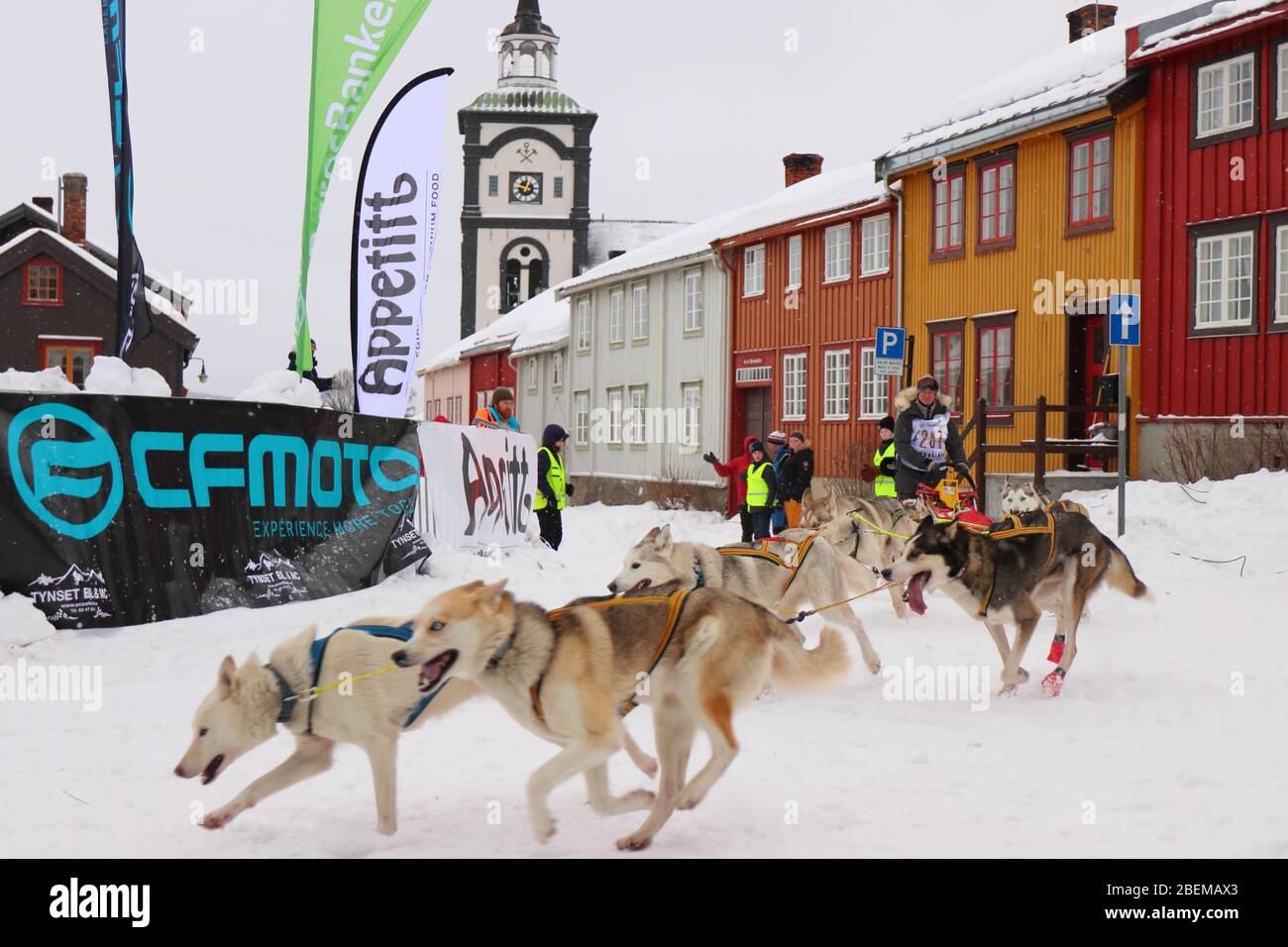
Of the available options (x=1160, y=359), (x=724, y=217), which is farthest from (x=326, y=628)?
(x=724, y=217)

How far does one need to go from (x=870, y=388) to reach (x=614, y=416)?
37.0 feet

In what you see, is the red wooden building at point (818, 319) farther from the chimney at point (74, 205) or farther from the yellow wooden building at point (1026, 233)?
the chimney at point (74, 205)

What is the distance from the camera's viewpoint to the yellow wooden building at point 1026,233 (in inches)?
707

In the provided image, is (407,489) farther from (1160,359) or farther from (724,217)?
(724,217)

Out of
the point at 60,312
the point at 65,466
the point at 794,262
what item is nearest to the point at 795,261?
the point at 794,262

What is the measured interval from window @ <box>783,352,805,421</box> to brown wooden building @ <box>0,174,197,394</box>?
1965 cm

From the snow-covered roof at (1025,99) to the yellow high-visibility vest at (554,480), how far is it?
1010 centimetres

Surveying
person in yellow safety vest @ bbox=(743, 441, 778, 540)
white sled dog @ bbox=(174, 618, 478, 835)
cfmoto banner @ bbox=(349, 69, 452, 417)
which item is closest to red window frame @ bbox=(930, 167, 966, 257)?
person in yellow safety vest @ bbox=(743, 441, 778, 540)

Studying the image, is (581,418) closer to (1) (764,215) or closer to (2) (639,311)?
(2) (639,311)

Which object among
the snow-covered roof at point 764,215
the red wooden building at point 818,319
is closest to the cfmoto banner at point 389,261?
the red wooden building at point 818,319

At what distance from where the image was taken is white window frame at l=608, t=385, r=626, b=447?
107ft

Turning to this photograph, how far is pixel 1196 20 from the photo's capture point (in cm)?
1659

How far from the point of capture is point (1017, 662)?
718cm

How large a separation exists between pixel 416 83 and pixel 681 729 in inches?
384
